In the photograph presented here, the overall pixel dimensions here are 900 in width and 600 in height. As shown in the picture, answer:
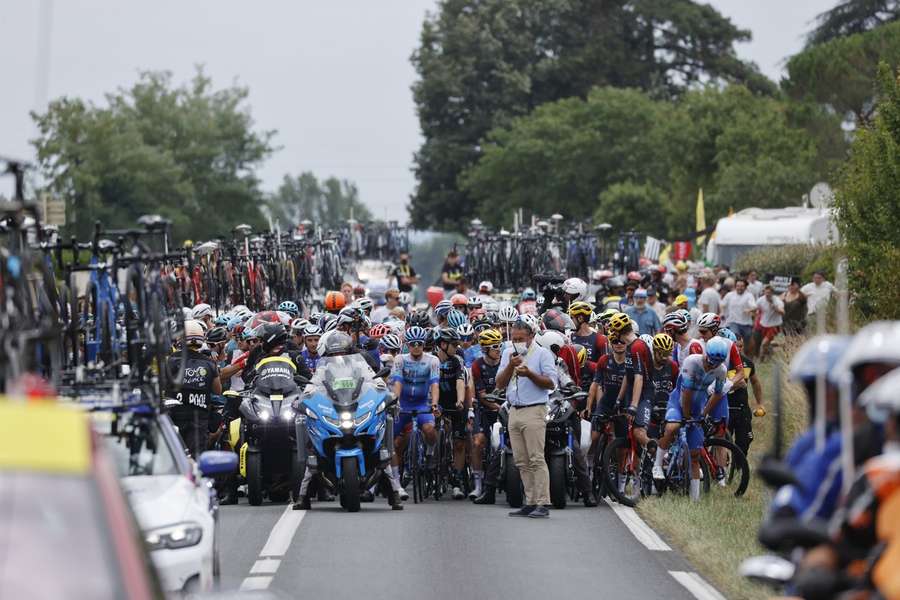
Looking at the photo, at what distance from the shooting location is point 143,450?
13.2 m

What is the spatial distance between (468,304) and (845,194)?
894 centimetres

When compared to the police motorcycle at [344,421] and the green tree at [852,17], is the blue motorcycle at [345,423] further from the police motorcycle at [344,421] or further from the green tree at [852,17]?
the green tree at [852,17]

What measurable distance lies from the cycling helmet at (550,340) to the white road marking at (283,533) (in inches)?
106

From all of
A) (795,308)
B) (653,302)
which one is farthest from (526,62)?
(653,302)

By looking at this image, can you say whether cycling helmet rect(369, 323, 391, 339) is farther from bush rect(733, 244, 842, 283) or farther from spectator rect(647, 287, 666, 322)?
bush rect(733, 244, 842, 283)

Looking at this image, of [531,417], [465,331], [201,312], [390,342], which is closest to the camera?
[531,417]

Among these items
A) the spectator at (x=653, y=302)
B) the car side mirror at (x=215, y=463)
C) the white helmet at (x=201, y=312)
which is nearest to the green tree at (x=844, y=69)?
the spectator at (x=653, y=302)

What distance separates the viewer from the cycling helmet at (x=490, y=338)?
21.5m

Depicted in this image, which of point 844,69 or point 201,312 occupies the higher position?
point 844,69

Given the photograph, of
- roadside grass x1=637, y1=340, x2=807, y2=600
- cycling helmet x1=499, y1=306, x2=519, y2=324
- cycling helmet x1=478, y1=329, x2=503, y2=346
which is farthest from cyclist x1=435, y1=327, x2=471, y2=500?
roadside grass x1=637, y1=340, x2=807, y2=600

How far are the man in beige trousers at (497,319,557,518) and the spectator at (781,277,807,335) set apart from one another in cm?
1729

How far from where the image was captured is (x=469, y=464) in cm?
2220

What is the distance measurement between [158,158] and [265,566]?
9280 cm

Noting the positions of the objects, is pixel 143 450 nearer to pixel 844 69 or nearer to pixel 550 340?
pixel 550 340
